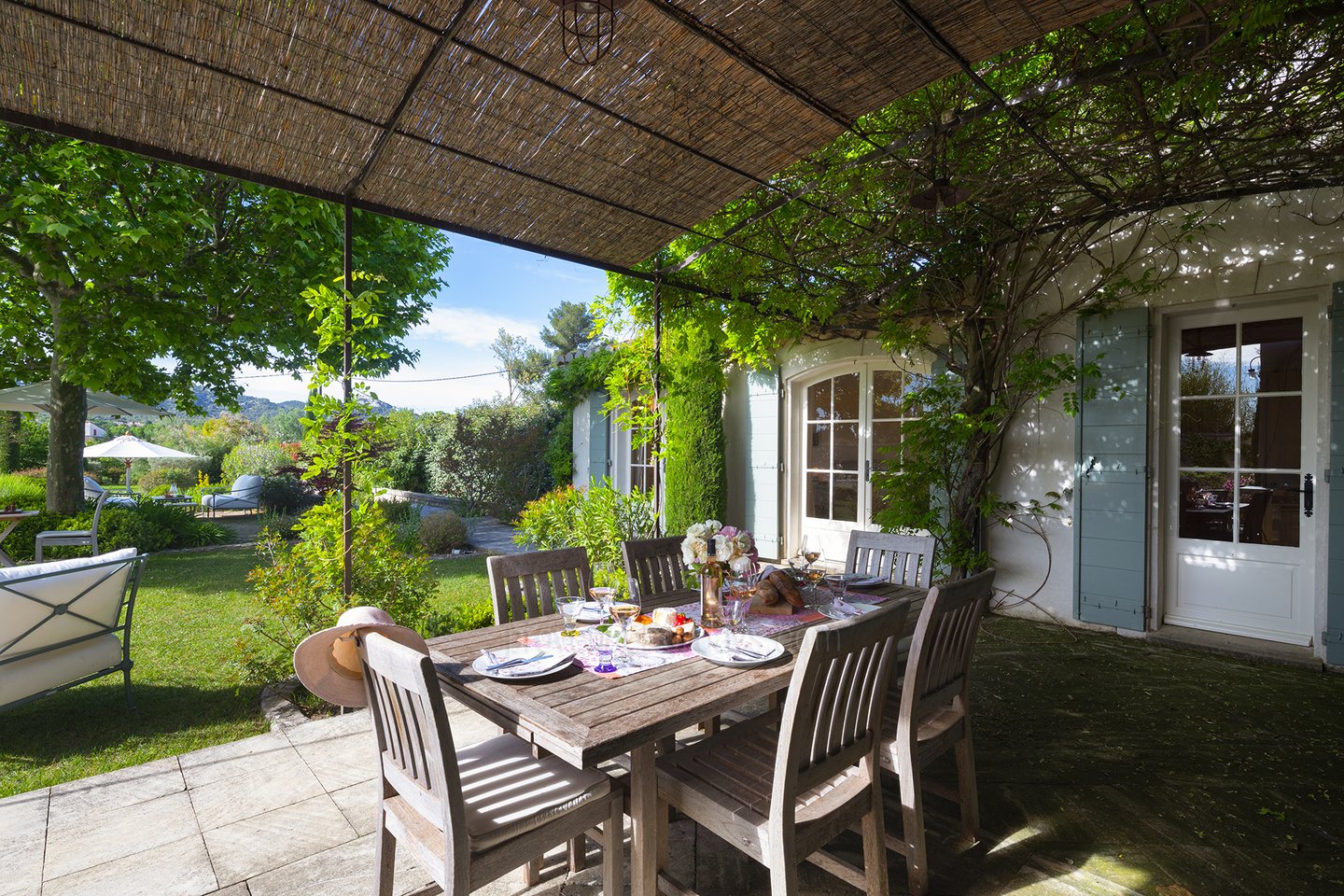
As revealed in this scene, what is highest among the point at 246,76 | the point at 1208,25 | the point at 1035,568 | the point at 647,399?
the point at 1208,25

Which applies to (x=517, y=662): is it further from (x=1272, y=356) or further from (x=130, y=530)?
(x=130, y=530)

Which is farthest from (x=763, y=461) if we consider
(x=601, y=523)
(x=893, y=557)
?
(x=893, y=557)

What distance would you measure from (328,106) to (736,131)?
5.03ft

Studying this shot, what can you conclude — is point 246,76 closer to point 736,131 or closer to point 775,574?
point 736,131

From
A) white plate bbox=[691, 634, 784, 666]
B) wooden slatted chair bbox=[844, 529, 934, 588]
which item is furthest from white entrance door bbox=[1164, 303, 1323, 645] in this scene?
white plate bbox=[691, 634, 784, 666]

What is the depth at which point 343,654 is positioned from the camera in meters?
1.70

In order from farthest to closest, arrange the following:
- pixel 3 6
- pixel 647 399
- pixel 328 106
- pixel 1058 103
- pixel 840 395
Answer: pixel 840 395, pixel 647 399, pixel 1058 103, pixel 328 106, pixel 3 6

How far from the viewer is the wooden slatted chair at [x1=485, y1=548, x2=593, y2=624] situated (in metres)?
2.33

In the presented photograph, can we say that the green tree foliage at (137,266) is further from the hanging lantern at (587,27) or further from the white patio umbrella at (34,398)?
the hanging lantern at (587,27)

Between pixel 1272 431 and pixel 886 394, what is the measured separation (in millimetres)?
2505

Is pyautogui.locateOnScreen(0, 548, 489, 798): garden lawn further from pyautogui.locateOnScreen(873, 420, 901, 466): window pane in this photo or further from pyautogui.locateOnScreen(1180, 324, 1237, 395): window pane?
pyautogui.locateOnScreen(1180, 324, 1237, 395): window pane

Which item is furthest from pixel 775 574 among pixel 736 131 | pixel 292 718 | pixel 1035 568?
pixel 1035 568

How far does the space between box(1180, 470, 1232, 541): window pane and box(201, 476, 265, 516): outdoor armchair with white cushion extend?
12058mm

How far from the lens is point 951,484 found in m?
4.77
